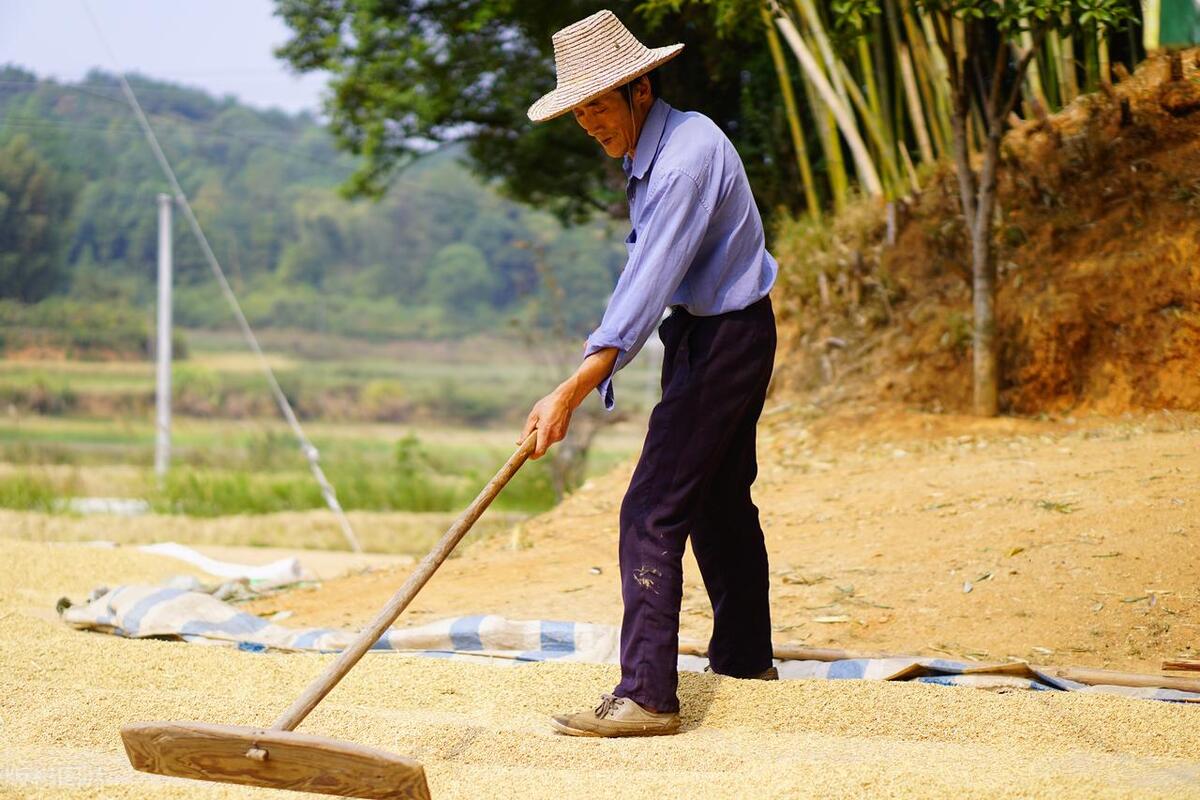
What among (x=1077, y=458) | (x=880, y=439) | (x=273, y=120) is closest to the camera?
(x=1077, y=458)

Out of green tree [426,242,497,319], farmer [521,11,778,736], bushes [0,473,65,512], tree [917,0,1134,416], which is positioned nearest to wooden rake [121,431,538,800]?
farmer [521,11,778,736]

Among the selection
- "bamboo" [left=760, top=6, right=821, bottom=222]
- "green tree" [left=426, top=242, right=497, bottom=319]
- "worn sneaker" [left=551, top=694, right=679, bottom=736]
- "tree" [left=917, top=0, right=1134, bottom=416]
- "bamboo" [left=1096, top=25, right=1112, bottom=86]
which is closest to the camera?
"worn sneaker" [left=551, top=694, right=679, bottom=736]

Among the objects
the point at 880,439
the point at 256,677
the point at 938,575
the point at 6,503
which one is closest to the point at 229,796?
the point at 256,677

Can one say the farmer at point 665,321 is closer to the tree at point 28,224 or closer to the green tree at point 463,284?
the tree at point 28,224

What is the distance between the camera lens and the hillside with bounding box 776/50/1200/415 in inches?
203

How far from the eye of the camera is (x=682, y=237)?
2428mm

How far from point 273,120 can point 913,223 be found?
47.5 ft

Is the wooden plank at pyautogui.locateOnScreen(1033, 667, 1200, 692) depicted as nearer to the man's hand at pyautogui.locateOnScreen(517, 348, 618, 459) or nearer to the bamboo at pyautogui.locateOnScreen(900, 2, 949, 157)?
the man's hand at pyautogui.locateOnScreen(517, 348, 618, 459)

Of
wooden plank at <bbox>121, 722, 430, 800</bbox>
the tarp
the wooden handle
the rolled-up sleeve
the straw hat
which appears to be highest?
the straw hat

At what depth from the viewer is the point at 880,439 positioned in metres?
5.48

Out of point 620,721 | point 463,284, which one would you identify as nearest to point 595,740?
point 620,721

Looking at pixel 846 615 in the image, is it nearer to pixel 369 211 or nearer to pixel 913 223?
pixel 913 223

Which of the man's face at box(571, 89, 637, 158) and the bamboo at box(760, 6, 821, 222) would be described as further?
the bamboo at box(760, 6, 821, 222)

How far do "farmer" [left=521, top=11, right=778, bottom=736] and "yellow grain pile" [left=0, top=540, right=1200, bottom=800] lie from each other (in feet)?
0.59
